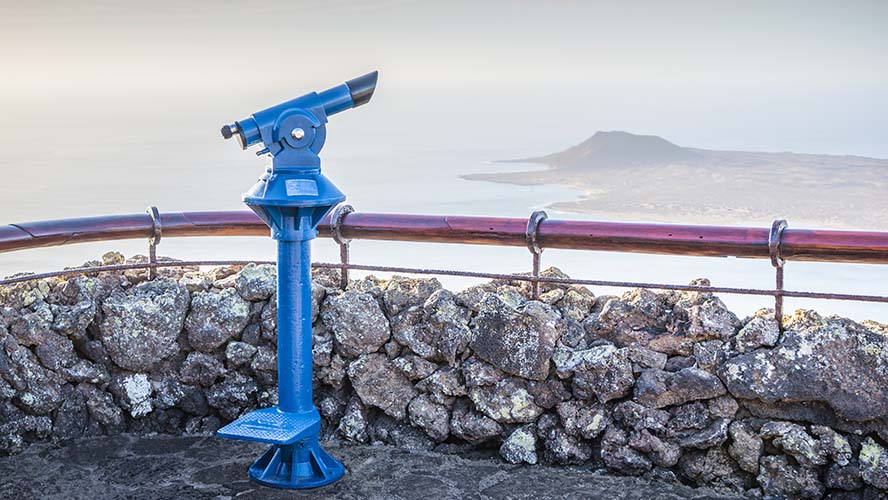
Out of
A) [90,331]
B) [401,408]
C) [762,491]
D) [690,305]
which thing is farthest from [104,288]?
[762,491]

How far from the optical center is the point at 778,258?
12.0ft

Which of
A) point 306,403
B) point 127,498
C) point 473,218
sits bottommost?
point 127,498

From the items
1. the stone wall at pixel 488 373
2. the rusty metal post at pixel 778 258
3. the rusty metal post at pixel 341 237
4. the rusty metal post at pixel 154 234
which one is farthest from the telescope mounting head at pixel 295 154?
the rusty metal post at pixel 778 258

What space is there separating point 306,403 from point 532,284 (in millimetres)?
881

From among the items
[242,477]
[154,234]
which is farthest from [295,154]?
[242,477]

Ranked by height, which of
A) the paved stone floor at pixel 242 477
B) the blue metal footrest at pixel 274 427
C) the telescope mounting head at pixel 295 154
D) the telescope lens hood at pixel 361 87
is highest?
the telescope lens hood at pixel 361 87

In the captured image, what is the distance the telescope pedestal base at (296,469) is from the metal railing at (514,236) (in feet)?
2.35

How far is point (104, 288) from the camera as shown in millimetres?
4273

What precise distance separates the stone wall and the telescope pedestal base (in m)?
0.39

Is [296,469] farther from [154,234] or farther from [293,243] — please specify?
[154,234]

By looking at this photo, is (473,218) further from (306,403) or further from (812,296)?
(812,296)

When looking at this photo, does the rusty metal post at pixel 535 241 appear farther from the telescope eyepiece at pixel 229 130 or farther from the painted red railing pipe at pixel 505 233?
the telescope eyepiece at pixel 229 130

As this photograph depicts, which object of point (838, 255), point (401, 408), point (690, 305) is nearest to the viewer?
point (838, 255)

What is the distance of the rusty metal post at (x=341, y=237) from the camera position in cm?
419
